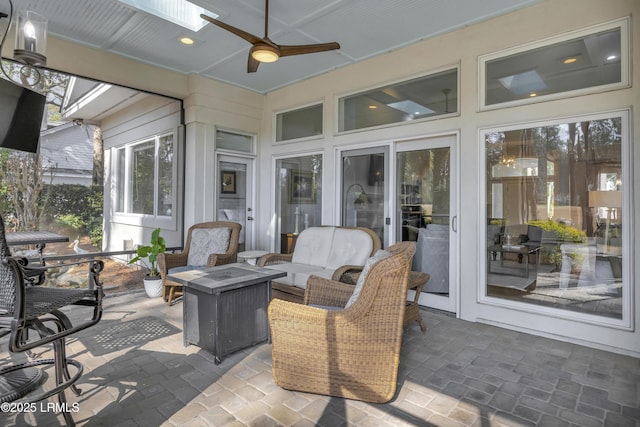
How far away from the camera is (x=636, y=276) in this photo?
2957mm

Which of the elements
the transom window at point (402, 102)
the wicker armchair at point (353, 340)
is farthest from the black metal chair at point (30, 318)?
the transom window at point (402, 102)

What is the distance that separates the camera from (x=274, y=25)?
3.87m

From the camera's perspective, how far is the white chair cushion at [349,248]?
12.7ft

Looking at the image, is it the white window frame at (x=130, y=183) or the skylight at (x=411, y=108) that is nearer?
the skylight at (x=411, y=108)

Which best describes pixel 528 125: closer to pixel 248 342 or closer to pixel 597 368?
pixel 597 368

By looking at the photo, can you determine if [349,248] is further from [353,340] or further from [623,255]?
[623,255]

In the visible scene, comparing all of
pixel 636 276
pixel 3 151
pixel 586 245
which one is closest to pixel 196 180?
pixel 3 151

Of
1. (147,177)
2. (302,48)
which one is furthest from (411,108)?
(147,177)

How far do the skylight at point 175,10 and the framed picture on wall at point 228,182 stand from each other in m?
2.46

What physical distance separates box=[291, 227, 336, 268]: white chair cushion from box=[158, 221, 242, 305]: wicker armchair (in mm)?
856

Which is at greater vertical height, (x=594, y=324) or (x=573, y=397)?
(x=594, y=324)

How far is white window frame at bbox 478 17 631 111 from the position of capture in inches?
117

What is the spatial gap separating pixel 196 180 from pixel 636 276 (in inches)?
210

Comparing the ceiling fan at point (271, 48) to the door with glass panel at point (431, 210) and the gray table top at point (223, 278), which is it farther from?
the gray table top at point (223, 278)
